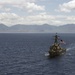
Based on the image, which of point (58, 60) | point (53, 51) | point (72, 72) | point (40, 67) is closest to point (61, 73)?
point (72, 72)

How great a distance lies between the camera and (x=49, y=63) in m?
124

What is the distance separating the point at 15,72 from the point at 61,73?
1968 centimetres

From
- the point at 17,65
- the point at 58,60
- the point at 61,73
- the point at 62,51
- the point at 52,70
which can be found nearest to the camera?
the point at 61,73

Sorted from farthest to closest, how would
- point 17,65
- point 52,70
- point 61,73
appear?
point 17,65
point 52,70
point 61,73

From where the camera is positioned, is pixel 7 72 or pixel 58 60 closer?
pixel 7 72

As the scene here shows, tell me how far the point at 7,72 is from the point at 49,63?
102ft

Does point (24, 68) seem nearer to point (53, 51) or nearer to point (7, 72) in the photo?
point (7, 72)

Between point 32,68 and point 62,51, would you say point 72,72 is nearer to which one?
point 32,68

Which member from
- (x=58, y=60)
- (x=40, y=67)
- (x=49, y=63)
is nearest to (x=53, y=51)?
(x=58, y=60)

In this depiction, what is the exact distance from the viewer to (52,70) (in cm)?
10562

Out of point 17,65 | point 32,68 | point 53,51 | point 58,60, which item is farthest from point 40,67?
point 53,51

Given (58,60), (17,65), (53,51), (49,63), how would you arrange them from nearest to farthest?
(17,65) → (49,63) → (58,60) → (53,51)

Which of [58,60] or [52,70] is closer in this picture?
[52,70]

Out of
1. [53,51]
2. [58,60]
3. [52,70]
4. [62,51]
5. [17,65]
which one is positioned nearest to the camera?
[52,70]
